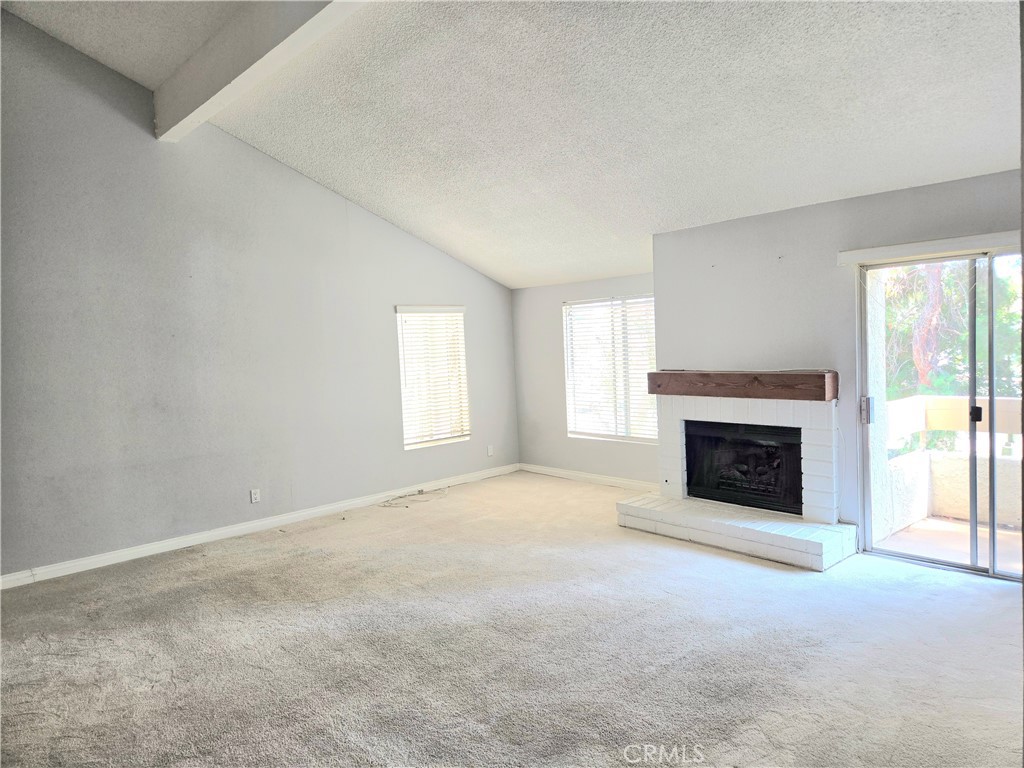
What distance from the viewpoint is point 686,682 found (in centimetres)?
279

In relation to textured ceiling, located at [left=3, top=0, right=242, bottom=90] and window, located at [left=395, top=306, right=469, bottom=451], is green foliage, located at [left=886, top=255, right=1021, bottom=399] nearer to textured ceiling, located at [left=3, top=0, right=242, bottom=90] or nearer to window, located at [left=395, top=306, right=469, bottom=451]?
window, located at [left=395, top=306, right=469, bottom=451]

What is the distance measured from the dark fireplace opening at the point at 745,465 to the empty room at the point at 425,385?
1.2 inches

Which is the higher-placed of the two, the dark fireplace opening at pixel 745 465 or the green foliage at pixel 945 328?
the green foliage at pixel 945 328

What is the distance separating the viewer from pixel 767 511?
4.78 m

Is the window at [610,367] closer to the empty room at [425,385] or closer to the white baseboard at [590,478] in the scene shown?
the empty room at [425,385]

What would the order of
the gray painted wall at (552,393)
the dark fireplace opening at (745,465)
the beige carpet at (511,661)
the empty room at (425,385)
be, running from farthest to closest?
the gray painted wall at (552,393), the dark fireplace opening at (745,465), the empty room at (425,385), the beige carpet at (511,661)

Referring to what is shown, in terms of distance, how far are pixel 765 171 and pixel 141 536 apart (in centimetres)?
502

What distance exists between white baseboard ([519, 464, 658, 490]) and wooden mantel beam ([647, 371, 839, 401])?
132cm

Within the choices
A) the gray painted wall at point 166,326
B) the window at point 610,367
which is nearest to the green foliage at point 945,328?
the window at point 610,367

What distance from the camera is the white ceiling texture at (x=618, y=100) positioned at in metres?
3.06

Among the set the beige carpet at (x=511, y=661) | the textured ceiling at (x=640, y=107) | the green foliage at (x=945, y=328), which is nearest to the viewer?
the beige carpet at (x=511, y=661)

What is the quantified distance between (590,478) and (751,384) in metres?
2.45

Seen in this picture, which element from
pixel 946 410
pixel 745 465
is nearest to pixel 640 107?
pixel 946 410

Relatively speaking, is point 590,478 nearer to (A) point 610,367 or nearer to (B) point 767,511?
(A) point 610,367
